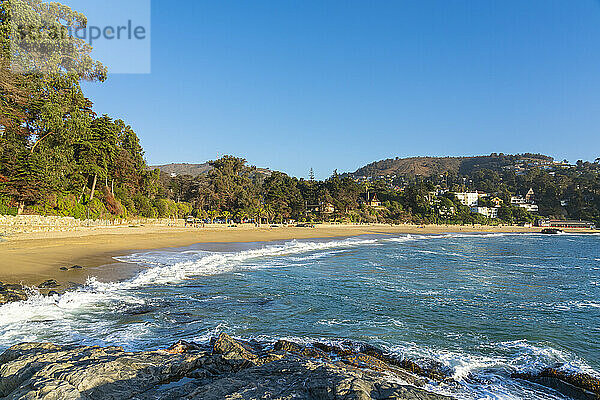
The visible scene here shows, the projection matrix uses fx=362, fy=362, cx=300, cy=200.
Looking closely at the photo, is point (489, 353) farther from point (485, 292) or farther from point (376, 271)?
point (376, 271)

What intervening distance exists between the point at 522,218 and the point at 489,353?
113261 millimetres

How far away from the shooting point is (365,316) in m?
9.63

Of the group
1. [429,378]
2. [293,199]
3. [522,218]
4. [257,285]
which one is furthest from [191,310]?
[522,218]

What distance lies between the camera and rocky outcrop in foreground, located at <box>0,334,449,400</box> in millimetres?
3648

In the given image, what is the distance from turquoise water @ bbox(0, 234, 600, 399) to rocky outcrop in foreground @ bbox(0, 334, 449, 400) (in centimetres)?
189

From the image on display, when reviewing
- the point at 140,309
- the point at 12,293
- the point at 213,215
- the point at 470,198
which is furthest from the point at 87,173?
the point at 470,198

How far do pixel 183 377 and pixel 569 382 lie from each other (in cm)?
587

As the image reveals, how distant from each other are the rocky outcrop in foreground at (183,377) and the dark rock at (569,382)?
2037mm

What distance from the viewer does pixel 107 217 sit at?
40656mm

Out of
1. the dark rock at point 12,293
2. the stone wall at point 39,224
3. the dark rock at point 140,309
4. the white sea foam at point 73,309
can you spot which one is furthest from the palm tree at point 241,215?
the dark rock at point 140,309

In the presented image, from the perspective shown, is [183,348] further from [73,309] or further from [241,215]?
[241,215]

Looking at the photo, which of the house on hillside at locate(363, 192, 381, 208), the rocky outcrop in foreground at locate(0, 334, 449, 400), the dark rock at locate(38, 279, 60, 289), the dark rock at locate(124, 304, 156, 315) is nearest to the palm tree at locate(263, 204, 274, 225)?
the house on hillside at locate(363, 192, 381, 208)

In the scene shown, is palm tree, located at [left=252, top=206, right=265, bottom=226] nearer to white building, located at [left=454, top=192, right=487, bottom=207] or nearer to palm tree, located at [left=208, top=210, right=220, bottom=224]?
palm tree, located at [left=208, top=210, right=220, bottom=224]

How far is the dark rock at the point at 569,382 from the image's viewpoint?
Result: 211 inches
